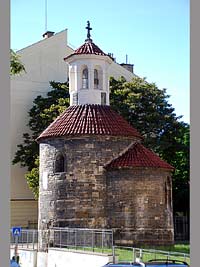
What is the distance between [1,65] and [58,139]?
10955mm

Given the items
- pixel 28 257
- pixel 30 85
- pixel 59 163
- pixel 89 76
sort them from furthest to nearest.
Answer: pixel 30 85
pixel 89 76
pixel 59 163
pixel 28 257

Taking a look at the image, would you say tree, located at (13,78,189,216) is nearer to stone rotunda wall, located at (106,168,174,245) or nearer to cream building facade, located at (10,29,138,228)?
cream building facade, located at (10,29,138,228)

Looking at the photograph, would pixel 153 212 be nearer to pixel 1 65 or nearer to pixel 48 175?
pixel 48 175

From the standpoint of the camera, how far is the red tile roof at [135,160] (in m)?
12.6

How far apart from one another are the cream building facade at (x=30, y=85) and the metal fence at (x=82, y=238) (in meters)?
5.09

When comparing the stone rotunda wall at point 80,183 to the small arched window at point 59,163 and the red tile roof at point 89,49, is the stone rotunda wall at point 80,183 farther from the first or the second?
the red tile roof at point 89,49

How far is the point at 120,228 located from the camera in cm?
1239

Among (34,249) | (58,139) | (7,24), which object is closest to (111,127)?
(58,139)

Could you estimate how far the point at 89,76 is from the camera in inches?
554

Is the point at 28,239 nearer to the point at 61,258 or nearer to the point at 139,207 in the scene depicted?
the point at 61,258

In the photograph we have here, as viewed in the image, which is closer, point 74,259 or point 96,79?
point 74,259

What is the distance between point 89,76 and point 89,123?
4.79 ft

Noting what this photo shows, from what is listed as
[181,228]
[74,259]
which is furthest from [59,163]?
[181,228]

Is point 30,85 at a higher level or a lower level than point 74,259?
A: higher
